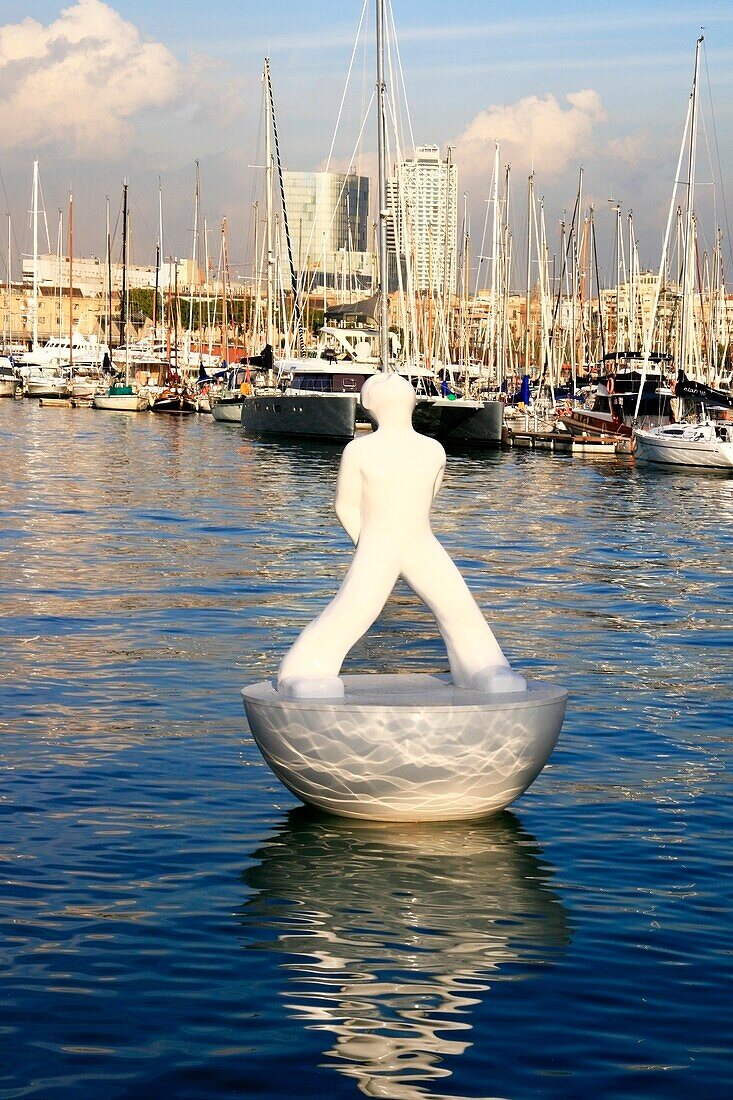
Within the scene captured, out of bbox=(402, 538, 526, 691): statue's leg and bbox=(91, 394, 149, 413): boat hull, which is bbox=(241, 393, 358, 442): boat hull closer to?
bbox=(91, 394, 149, 413): boat hull

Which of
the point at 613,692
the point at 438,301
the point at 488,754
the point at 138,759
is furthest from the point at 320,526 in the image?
the point at 438,301

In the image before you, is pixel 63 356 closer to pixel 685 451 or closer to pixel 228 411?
pixel 228 411

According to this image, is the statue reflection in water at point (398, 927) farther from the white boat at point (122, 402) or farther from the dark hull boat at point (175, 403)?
the white boat at point (122, 402)

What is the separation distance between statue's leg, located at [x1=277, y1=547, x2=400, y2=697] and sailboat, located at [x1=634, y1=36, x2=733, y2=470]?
4209 cm

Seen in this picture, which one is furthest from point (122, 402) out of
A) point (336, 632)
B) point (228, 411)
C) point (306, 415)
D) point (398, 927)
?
point (398, 927)

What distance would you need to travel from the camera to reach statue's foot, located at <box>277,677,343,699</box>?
861 centimetres

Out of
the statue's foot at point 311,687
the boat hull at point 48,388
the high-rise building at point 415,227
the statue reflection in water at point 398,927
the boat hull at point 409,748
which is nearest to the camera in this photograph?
the statue reflection in water at point 398,927

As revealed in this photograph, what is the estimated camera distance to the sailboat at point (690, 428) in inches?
1984

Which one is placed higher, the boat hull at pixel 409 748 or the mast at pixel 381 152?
the mast at pixel 381 152

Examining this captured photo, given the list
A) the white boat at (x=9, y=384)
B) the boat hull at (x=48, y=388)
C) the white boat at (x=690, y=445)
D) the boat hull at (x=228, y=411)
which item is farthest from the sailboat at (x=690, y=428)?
the white boat at (x=9, y=384)

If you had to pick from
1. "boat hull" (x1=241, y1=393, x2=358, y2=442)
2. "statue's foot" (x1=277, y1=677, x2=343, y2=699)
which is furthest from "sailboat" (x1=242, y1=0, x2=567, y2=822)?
"boat hull" (x1=241, y1=393, x2=358, y2=442)

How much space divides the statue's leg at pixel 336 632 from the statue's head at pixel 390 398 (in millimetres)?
753

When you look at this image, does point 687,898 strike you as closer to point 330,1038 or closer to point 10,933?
point 330,1038

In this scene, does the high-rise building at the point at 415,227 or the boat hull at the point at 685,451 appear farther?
the high-rise building at the point at 415,227
